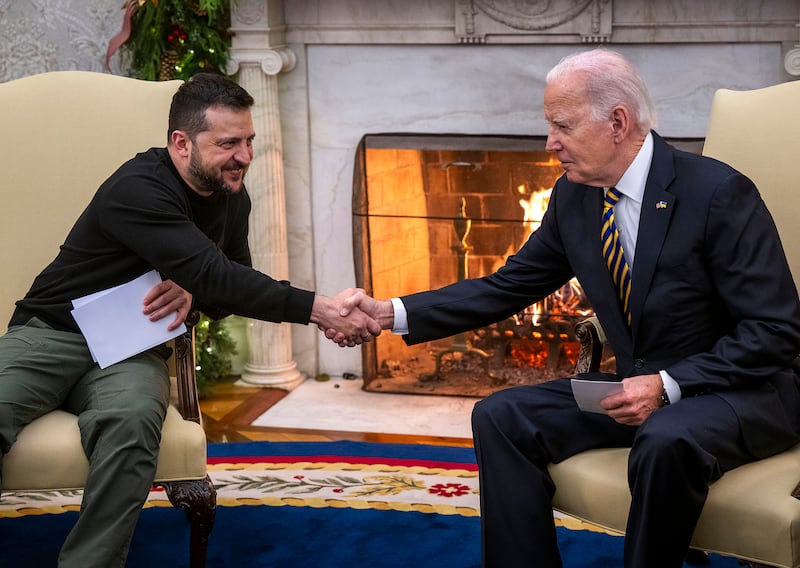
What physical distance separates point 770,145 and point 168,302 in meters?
1.55

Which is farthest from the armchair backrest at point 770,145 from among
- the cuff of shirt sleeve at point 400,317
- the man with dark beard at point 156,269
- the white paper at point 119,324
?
the white paper at point 119,324

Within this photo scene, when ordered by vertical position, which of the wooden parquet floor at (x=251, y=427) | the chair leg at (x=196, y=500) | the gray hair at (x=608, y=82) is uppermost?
the gray hair at (x=608, y=82)

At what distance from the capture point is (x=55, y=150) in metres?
3.18

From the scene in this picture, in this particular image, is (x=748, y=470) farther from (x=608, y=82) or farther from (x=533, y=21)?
(x=533, y=21)

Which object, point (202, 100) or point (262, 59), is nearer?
point (202, 100)

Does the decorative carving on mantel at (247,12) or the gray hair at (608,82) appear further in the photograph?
the decorative carving on mantel at (247,12)

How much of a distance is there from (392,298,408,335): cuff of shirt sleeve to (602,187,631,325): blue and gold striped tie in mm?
551

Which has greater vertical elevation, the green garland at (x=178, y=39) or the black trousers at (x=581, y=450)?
the green garland at (x=178, y=39)

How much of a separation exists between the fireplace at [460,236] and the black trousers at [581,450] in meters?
1.80

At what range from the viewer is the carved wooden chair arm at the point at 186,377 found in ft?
9.11

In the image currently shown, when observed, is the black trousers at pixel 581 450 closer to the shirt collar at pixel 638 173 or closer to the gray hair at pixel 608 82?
the shirt collar at pixel 638 173

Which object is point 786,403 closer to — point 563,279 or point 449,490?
point 563,279

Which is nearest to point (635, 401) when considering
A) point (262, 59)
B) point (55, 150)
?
point (55, 150)

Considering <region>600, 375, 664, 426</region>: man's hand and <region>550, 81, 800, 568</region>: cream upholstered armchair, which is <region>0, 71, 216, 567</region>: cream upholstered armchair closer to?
<region>550, 81, 800, 568</region>: cream upholstered armchair
